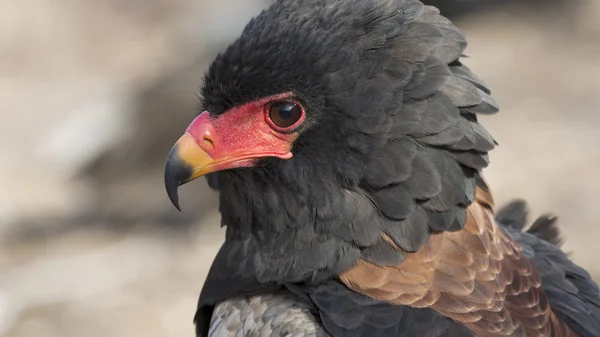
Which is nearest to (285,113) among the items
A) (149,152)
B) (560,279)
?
(560,279)

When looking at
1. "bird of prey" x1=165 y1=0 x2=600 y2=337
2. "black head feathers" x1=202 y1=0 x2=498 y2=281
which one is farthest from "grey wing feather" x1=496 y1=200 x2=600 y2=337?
"black head feathers" x1=202 y1=0 x2=498 y2=281

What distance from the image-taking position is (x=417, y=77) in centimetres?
360

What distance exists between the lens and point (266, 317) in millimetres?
3643

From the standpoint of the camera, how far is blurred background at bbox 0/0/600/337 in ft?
26.8

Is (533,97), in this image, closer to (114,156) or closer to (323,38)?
(114,156)

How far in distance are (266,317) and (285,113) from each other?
0.96 m

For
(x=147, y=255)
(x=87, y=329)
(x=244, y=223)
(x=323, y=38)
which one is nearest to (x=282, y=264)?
(x=244, y=223)

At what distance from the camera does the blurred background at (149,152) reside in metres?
8.17

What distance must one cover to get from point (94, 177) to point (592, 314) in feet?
23.7

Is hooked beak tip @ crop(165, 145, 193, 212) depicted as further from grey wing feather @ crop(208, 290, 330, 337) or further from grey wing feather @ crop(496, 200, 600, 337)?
grey wing feather @ crop(496, 200, 600, 337)

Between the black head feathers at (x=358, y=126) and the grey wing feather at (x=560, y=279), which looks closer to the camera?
the black head feathers at (x=358, y=126)

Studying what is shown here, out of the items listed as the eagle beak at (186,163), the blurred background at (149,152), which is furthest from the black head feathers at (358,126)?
the blurred background at (149,152)

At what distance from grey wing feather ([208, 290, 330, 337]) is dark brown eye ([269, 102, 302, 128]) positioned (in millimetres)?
819

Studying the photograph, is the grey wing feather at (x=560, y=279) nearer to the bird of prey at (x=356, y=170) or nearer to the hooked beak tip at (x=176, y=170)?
the bird of prey at (x=356, y=170)
